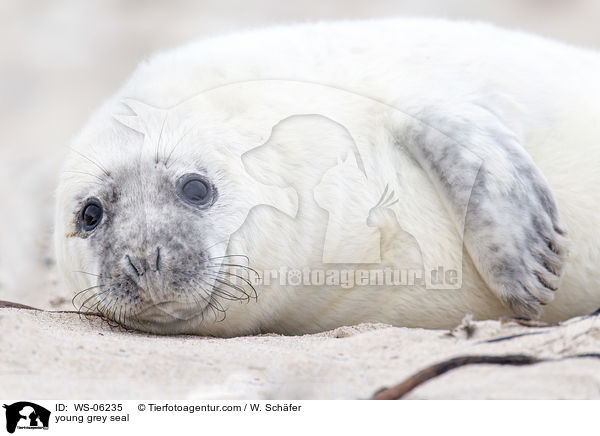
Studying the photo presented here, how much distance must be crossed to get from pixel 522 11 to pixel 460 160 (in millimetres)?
8616

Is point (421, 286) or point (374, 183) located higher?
point (374, 183)

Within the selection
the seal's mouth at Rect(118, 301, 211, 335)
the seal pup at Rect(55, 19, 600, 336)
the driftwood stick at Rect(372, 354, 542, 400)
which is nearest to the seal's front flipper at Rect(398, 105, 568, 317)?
the seal pup at Rect(55, 19, 600, 336)

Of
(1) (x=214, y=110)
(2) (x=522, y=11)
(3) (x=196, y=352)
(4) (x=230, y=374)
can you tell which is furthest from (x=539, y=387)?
(2) (x=522, y=11)

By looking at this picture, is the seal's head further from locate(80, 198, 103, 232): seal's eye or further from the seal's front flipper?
the seal's front flipper

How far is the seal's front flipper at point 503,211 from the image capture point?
8.82ft

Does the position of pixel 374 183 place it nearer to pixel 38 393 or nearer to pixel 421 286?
pixel 421 286

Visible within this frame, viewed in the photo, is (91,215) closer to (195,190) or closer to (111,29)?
(195,190)

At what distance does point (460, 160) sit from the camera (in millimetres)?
2779

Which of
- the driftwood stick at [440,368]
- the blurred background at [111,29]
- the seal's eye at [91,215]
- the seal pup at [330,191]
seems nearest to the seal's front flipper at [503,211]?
the seal pup at [330,191]

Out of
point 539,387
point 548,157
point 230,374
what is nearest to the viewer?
point 539,387
